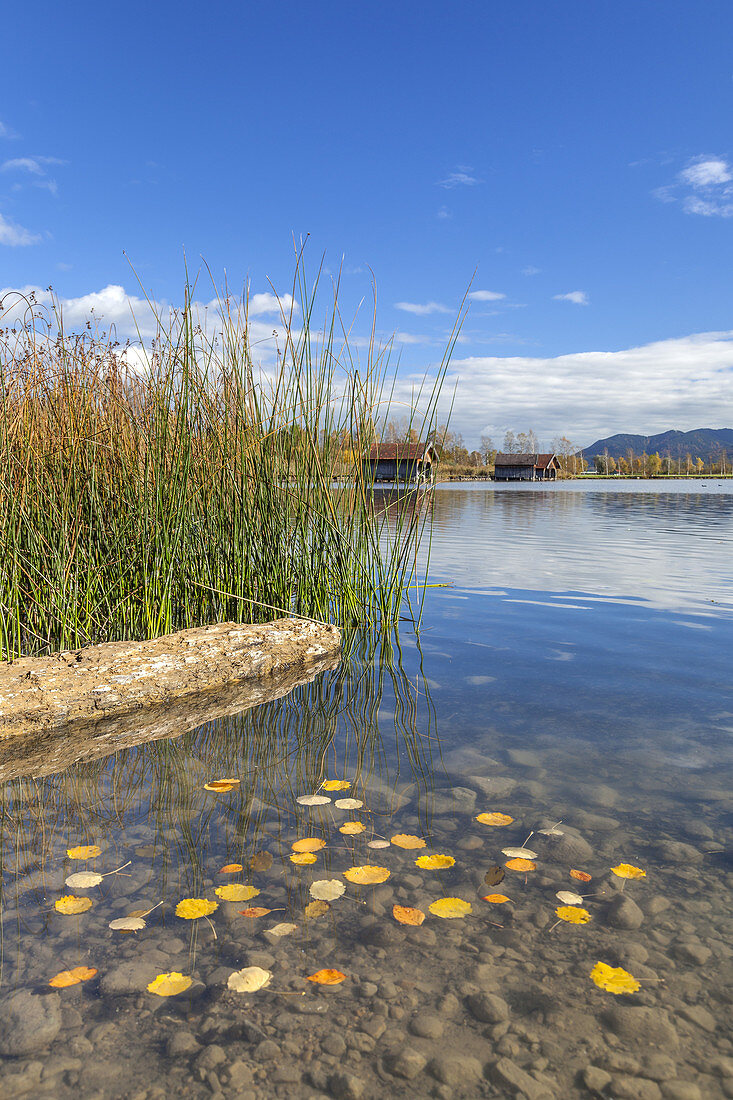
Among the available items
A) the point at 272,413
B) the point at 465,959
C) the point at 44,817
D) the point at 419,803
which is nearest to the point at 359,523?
the point at 272,413

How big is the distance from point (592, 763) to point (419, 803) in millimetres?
724

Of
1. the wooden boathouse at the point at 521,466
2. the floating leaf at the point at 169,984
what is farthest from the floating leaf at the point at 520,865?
the wooden boathouse at the point at 521,466

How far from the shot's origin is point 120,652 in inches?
126

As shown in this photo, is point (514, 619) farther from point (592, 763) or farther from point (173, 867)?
point (173, 867)

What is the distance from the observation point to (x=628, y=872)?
5.82 ft

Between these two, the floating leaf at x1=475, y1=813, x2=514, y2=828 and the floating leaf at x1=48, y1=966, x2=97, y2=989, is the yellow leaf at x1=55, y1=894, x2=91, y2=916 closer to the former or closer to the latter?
the floating leaf at x1=48, y1=966, x2=97, y2=989

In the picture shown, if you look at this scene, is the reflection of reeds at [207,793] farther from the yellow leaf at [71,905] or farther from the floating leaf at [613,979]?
the floating leaf at [613,979]

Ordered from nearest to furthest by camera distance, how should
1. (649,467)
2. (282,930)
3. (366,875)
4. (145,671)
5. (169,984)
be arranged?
(169,984) → (282,930) → (366,875) → (145,671) → (649,467)

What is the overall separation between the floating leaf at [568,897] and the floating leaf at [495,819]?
0.34 meters

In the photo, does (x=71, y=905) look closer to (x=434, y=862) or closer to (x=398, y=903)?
(x=398, y=903)

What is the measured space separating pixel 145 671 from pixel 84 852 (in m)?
1.31

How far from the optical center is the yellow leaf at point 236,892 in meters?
1.63


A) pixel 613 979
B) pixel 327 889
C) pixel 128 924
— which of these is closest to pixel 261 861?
pixel 327 889

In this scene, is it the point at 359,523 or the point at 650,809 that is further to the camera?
the point at 359,523
